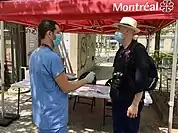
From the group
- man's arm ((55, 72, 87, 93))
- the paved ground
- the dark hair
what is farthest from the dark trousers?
the paved ground

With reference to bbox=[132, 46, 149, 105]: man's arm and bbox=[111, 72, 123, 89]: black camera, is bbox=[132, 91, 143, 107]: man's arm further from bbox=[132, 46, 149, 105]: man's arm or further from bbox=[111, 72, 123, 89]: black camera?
bbox=[111, 72, 123, 89]: black camera

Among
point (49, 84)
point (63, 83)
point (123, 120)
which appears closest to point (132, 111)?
point (123, 120)

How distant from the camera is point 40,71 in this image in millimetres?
2107

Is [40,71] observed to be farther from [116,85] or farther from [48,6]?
[48,6]

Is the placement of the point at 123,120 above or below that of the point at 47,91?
below

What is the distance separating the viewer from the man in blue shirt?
2086mm

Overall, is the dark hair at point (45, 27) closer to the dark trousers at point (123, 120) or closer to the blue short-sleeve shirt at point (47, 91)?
the blue short-sleeve shirt at point (47, 91)

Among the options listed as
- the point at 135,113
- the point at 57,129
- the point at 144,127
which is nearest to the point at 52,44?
the point at 57,129

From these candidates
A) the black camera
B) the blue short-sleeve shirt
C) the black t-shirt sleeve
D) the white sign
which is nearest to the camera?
the blue short-sleeve shirt

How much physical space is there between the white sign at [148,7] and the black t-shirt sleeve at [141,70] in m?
0.85

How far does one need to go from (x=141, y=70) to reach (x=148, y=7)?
1.06m

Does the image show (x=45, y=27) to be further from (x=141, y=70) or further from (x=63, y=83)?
(x=141, y=70)

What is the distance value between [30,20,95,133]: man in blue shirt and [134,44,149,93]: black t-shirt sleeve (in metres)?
0.59

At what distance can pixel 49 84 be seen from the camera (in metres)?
2.14
